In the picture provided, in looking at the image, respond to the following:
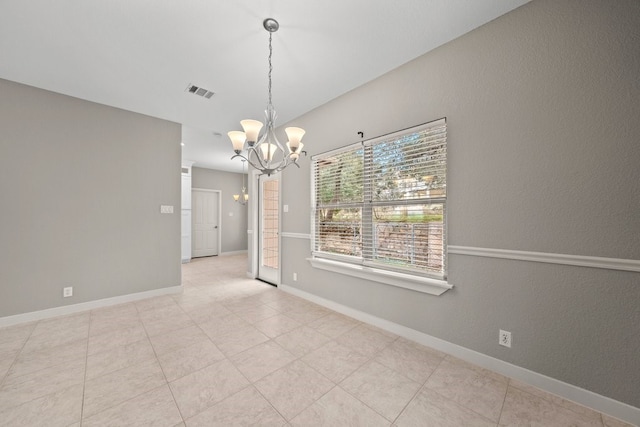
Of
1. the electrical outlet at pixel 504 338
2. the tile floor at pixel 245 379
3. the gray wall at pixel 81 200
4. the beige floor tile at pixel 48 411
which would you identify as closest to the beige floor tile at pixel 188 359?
the tile floor at pixel 245 379

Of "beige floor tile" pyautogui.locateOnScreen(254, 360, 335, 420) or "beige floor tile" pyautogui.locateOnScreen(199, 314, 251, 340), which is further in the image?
"beige floor tile" pyautogui.locateOnScreen(199, 314, 251, 340)

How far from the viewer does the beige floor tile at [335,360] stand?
1884 millimetres

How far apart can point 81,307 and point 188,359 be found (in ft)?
7.55

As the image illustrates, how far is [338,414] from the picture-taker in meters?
1.49

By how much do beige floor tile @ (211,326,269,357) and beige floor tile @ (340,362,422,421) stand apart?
3.31 feet

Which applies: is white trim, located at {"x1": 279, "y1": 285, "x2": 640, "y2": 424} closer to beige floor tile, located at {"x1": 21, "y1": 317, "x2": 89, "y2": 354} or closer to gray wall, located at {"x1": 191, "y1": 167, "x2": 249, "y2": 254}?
beige floor tile, located at {"x1": 21, "y1": 317, "x2": 89, "y2": 354}

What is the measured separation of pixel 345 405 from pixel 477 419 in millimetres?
810

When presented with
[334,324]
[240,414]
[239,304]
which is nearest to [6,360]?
[239,304]

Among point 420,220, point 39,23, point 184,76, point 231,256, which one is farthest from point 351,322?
point 231,256

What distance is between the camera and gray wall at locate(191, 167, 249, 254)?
7.61m

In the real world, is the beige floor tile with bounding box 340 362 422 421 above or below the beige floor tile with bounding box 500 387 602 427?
below

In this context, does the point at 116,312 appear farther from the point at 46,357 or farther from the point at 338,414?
the point at 338,414

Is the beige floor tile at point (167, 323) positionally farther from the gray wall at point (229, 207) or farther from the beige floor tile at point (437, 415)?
the gray wall at point (229, 207)

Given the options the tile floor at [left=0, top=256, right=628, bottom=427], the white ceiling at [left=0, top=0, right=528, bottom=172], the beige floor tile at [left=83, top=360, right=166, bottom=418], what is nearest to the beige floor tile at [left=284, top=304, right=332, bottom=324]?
the tile floor at [left=0, top=256, right=628, bottom=427]
